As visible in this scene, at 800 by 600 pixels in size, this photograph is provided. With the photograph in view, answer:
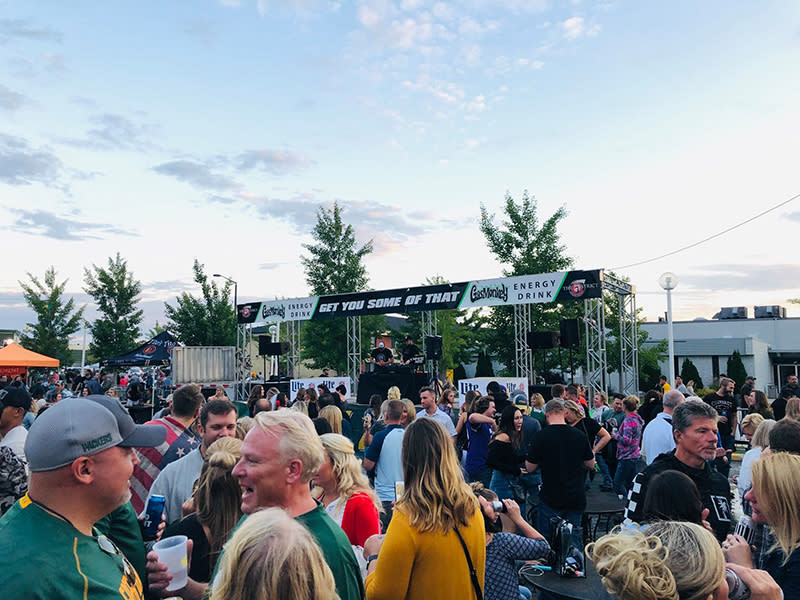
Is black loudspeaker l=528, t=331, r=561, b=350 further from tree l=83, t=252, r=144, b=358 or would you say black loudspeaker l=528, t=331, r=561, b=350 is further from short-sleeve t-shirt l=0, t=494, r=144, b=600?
tree l=83, t=252, r=144, b=358

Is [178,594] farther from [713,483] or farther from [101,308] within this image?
[101,308]

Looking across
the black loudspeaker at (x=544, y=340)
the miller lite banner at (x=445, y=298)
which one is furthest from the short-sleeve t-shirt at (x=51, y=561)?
the black loudspeaker at (x=544, y=340)

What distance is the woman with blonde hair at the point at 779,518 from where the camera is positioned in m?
2.25

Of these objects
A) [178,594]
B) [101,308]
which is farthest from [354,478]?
[101,308]

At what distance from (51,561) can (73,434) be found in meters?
0.36

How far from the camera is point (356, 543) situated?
295 cm

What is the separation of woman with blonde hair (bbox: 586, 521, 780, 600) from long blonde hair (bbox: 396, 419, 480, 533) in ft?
2.45

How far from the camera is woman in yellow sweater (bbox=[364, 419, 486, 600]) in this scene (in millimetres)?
2277

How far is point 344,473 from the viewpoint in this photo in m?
3.12

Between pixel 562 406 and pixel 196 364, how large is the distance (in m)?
19.7

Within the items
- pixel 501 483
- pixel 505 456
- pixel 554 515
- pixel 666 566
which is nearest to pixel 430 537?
pixel 666 566

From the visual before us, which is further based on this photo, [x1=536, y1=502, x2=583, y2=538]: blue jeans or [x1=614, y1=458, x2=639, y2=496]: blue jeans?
[x1=614, y1=458, x2=639, y2=496]: blue jeans

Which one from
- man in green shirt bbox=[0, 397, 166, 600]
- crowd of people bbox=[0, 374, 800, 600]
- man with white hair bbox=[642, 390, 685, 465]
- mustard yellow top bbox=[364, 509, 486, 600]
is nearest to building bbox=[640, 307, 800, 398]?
man with white hair bbox=[642, 390, 685, 465]

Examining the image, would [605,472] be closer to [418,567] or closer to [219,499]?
[418,567]
